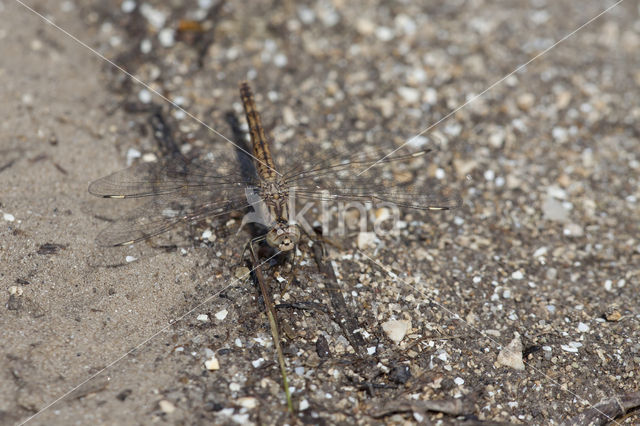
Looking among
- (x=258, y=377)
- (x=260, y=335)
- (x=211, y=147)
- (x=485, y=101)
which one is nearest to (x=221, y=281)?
(x=260, y=335)

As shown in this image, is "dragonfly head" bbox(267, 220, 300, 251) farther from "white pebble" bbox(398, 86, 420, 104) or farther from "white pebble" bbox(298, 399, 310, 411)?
"white pebble" bbox(398, 86, 420, 104)

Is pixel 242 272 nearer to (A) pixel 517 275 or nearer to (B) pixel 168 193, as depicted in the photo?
(B) pixel 168 193

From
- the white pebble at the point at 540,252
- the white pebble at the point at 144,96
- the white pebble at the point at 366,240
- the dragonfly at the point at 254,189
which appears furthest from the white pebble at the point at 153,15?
the white pebble at the point at 540,252

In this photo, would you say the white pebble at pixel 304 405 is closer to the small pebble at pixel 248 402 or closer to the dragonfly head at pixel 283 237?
the small pebble at pixel 248 402

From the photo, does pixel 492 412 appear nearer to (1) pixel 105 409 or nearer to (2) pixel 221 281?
(2) pixel 221 281

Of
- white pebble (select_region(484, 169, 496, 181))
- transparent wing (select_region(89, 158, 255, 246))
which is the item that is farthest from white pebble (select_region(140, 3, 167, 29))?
white pebble (select_region(484, 169, 496, 181))

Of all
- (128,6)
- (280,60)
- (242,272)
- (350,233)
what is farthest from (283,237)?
(128,6)
